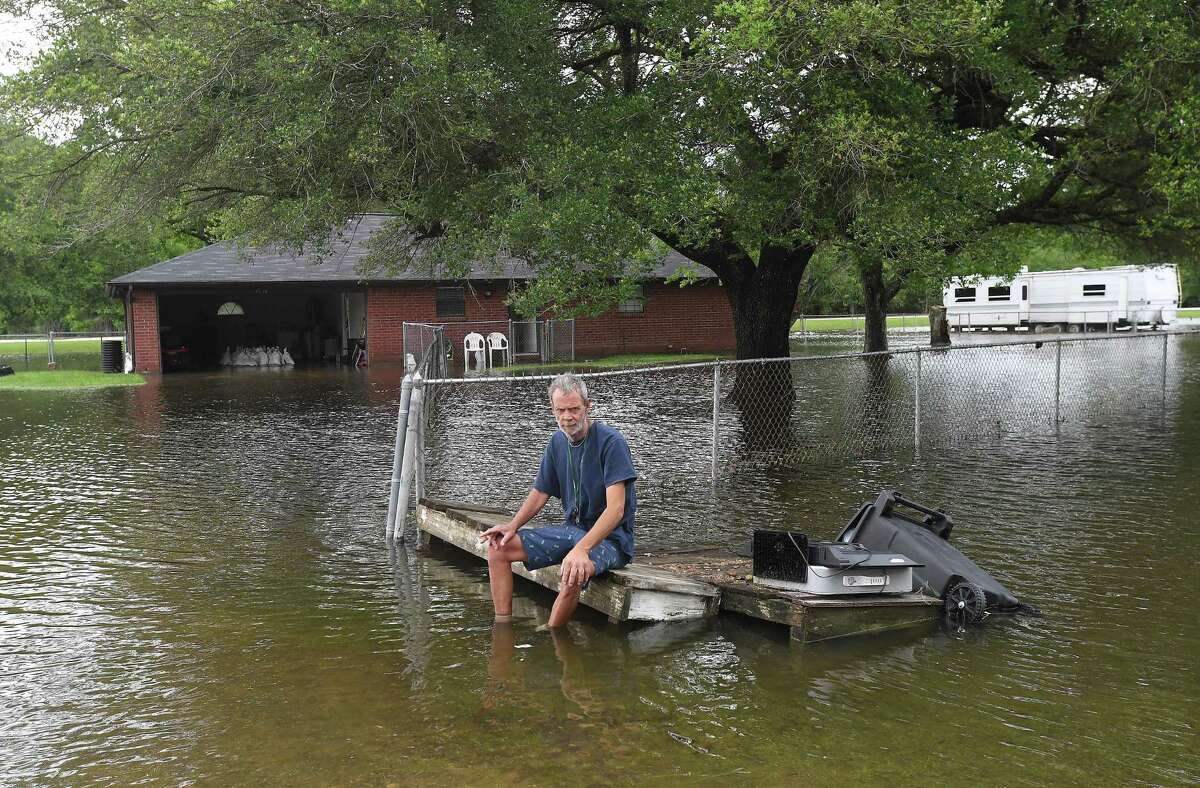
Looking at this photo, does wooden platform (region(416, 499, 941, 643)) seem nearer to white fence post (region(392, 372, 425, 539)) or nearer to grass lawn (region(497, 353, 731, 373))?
white fence post (region(392, 372, 425, 539))

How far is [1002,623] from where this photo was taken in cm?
665

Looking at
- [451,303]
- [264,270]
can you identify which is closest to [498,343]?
[451,303]

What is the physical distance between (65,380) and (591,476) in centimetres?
2449

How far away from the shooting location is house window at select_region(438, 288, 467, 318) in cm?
3531

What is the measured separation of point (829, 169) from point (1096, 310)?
33.5 metres

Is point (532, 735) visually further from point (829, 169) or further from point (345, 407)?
point (345, 407)

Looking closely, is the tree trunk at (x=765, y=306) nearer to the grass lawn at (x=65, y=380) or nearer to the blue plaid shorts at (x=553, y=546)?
the blue plaid shorts at (x=553, y=546)

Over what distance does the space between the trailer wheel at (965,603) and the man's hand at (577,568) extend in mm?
2124

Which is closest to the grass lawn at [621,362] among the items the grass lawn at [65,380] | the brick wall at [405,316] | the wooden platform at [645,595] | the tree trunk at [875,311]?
the brick wall at [405,316]

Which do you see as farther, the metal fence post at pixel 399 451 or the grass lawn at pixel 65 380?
the grass lawn at pixel 65 380

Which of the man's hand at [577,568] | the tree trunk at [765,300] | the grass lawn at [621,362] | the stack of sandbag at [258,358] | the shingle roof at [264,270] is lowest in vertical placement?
the man's hand at [577,568]

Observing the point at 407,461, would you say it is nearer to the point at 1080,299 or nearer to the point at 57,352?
the point at 1080,299

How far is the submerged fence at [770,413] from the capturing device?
40.9ft

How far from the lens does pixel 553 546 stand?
667 centimetres
